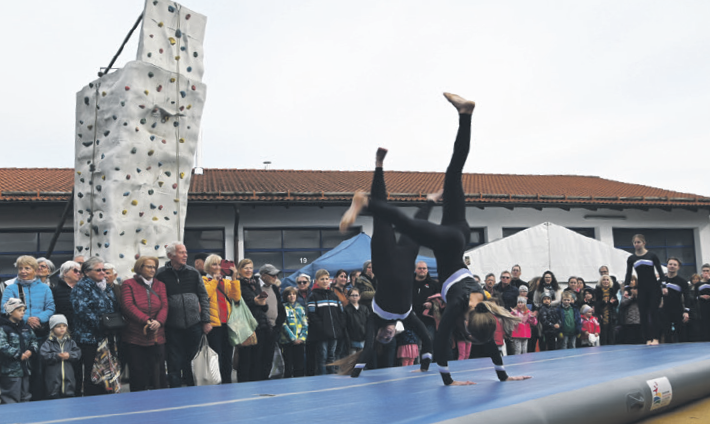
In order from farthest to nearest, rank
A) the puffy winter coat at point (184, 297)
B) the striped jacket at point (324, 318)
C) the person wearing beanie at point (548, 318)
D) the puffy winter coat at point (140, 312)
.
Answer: the person wearing beanie at point (548, 318) < the striped jacket at point (324, 318) < the puffy winter coat at point (184, 297) < the puffy winter coat at point (140, 312)

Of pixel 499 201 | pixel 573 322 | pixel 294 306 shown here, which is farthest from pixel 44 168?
pixel 573 322

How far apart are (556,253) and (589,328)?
3.24m

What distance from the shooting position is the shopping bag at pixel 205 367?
6.92m

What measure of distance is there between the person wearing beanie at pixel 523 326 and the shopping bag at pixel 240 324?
4426 millimetres

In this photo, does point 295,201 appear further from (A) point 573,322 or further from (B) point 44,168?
(B) point 44,168

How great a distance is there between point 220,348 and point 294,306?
4.02 feet

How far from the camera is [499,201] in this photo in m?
18.4

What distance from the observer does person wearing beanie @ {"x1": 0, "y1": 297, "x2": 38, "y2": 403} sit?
20.1 ft

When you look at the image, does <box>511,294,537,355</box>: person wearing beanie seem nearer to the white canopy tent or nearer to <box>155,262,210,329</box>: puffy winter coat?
the white canopy tent

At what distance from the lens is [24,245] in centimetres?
1617

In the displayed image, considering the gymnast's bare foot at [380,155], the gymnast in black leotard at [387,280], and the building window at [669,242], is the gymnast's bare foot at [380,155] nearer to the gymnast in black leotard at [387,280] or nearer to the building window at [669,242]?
the gymnast in black leotard at [387,280]

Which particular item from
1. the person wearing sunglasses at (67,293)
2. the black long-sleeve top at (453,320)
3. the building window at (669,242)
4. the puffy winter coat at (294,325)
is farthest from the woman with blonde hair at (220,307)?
the building window at (669,242)

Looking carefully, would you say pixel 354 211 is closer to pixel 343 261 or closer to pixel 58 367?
pixel 58 367

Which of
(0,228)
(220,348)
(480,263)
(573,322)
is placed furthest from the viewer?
(0,228)
